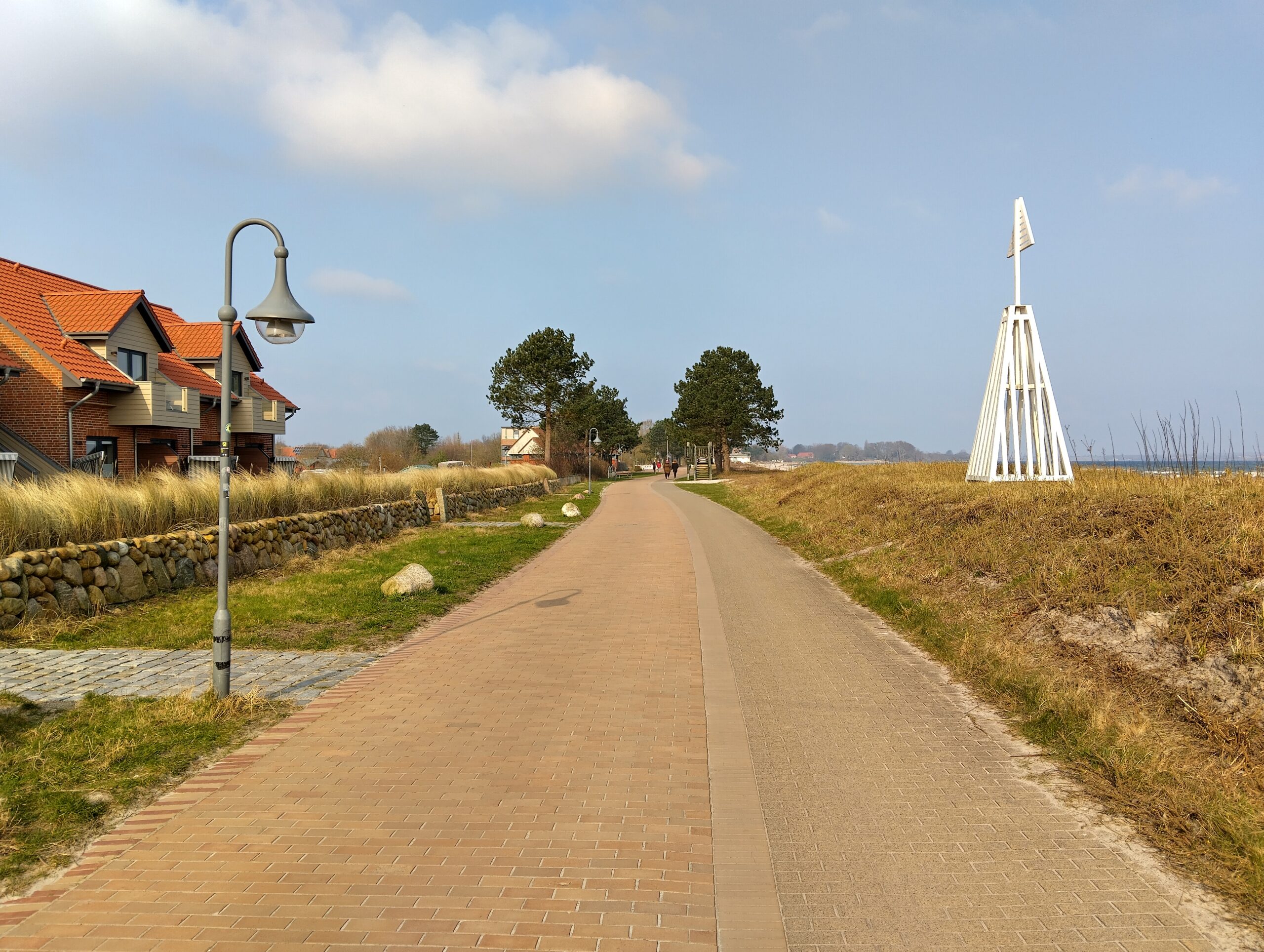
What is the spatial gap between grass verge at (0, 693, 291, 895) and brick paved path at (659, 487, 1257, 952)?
3.52 m

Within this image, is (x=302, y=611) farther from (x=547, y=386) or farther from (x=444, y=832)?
(x=547, y=386)

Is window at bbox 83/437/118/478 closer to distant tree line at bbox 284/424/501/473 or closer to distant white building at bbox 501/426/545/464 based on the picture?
distant tree line at bbox 284/424/501/473

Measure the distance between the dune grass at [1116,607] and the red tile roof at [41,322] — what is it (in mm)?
21908

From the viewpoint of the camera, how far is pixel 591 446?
2318 inches

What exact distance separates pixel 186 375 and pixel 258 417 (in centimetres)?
466

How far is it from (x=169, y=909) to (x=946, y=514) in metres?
12.1

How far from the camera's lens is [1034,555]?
30.0 ft

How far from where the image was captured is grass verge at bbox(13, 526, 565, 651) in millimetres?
8484

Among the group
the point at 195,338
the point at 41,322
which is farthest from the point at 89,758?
the point at 195,338

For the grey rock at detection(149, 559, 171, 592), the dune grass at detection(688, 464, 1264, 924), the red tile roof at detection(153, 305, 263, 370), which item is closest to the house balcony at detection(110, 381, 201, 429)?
the red tile roof at detection(153, 305, 263, 370)

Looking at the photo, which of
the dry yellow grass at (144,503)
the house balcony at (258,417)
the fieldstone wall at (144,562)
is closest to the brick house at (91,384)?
the house balcony at (258,417)

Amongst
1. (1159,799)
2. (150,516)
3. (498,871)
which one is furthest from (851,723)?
(150,516)

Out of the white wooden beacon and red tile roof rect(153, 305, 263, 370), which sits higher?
red tile roof rect(153, 305, 263, 370)

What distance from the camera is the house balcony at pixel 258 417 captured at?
3459 cm
